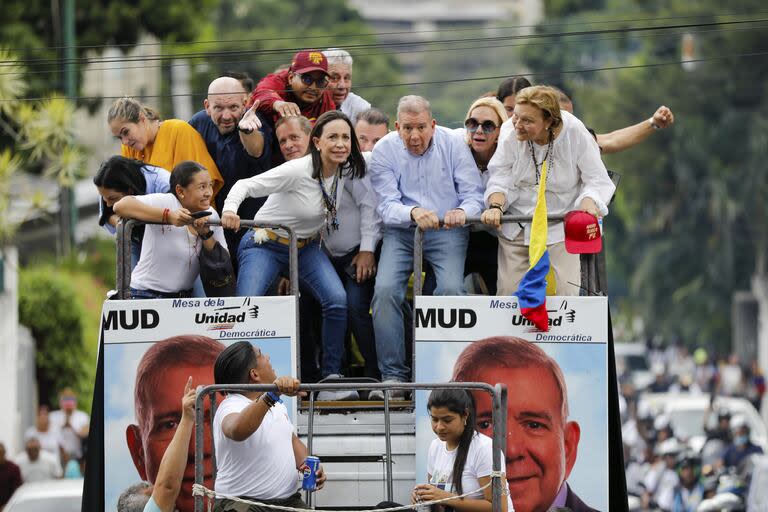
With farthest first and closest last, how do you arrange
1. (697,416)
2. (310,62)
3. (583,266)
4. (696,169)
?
(696,169)
(697,416)
(310,62)
(583,266)

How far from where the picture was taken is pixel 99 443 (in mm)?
10156

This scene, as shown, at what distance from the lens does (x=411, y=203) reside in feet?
36.9

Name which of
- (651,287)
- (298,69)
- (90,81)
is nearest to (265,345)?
(298,69)

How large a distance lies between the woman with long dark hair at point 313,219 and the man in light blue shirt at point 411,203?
0.24 metres

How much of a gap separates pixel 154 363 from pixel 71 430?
13.1 meters

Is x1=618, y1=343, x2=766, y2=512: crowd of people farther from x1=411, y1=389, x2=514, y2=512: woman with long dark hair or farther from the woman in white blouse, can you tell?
x1=411, y1=389, x2=514, y2=512: woman with long dark hair

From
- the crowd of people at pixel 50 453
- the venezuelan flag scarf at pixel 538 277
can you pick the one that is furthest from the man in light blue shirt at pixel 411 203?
the crowd of people at pixel 50 453

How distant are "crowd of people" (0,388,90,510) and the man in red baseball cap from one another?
7556 mm

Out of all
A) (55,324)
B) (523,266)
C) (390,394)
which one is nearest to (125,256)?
(390,394)

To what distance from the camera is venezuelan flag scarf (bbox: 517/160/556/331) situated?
9.91 metres

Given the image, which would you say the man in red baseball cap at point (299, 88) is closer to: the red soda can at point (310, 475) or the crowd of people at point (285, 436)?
the crowd of people at point (285, 436)

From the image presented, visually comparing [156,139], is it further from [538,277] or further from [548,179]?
[538,277]

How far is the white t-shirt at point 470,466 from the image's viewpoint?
29.8ft

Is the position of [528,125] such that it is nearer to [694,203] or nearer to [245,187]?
[245,187]
